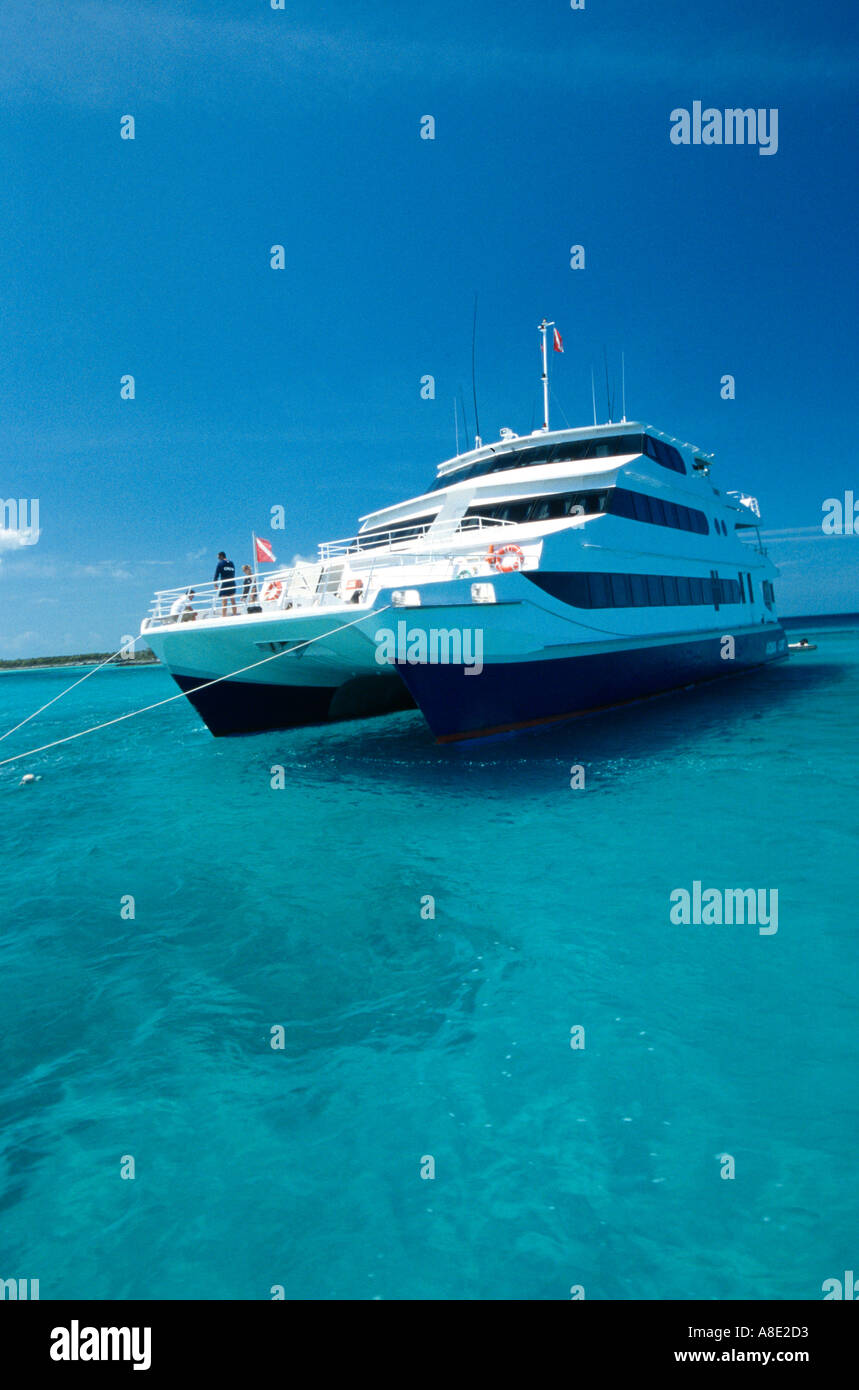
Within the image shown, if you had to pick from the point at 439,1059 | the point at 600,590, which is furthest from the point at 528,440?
the point at 439,1059

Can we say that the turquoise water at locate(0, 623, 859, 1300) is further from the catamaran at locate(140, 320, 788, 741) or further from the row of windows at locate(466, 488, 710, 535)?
the row of windows at locate(466, 488, 710, 535)

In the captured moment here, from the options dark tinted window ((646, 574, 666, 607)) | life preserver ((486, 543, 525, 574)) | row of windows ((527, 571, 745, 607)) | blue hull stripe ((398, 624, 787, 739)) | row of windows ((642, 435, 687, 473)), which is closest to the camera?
blue hull stripe ((398, 624, 787, 739))

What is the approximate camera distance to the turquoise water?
10.2ft

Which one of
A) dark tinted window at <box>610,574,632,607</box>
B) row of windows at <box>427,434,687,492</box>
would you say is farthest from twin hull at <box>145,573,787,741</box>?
row of windows at <box>427,434,687,492</box>

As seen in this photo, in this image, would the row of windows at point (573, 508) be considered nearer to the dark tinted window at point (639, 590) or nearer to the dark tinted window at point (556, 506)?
the dark tinted window at point (556, 506)

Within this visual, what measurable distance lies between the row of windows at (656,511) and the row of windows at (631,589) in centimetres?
160

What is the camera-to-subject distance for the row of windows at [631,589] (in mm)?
14352

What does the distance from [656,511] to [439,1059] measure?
57.9 ft

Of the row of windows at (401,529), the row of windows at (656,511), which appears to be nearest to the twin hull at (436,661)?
the row of windows at (656,511)

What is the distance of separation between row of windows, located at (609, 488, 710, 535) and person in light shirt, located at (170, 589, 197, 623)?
10.3 m

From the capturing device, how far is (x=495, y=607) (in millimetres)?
12742
